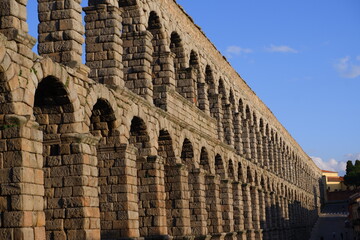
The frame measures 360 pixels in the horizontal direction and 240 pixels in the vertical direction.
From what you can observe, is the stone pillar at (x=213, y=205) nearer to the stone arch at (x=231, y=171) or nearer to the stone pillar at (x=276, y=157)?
the stone arch at (x=231, y=171)

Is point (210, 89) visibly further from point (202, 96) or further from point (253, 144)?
point (253, 144)

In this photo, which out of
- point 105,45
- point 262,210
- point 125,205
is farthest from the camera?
point 262,210

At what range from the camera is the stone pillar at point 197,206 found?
82.2 ft

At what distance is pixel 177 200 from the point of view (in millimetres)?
22812

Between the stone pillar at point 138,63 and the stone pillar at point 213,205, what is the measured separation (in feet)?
25.5

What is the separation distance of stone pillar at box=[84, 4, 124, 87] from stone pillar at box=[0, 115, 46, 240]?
19.8 ft

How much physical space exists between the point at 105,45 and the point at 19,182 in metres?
7.51

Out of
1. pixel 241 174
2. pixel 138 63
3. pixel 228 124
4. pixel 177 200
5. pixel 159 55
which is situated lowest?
pixel 177 200

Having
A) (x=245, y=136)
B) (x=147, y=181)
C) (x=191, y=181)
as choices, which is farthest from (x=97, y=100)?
(x=245, y=136)

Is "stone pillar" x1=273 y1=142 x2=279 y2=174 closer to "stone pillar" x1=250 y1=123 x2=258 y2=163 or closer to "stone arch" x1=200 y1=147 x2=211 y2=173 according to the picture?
"stone pillar" x1=250 y1=123 x2=258 y2=163

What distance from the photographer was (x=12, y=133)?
1263cm

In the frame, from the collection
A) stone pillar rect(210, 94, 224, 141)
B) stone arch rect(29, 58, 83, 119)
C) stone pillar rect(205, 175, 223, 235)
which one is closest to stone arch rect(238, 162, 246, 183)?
stone pillar rect(210, 94, 224, 141)

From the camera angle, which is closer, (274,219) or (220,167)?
(220,167)

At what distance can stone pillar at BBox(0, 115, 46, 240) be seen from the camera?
481 inches
